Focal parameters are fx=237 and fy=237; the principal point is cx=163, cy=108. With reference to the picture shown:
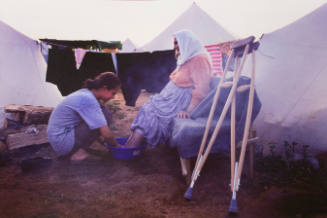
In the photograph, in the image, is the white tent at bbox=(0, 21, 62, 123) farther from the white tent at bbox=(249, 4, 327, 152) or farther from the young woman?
the white tent at bbox=(249, 4, 327, 152)

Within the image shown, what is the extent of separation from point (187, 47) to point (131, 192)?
1627 mm

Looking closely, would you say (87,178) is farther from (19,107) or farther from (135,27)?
(135,27)

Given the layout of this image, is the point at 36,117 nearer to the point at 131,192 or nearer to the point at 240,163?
the point at 131,192

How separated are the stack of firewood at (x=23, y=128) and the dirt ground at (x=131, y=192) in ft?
0.47

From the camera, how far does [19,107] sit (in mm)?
3340

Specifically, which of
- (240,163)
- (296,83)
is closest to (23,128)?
(240,163)

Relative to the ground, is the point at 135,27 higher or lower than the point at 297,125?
higher

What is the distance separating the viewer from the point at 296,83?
2713 mm

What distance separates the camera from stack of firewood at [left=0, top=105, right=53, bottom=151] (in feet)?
9.22

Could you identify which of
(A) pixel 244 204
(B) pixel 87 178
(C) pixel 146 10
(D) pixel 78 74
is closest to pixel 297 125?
(A) pixel 244 204

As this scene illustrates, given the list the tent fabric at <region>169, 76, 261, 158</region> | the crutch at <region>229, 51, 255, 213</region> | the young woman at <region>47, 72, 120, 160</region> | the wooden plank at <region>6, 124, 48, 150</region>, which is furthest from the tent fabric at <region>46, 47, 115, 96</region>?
the crutch at <region>229, 51, 255, 213</region>

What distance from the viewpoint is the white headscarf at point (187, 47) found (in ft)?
8.65

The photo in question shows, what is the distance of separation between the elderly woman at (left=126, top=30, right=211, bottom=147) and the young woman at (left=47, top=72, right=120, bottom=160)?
0.41m

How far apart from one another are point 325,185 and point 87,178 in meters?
2.11
